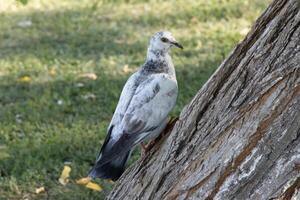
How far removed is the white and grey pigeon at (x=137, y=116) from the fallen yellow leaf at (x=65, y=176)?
1.62 m

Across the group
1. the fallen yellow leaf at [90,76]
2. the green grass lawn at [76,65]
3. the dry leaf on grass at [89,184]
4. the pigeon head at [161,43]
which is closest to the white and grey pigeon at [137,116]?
the pigeon head at [161,43]

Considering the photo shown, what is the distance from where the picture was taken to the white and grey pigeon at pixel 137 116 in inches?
138

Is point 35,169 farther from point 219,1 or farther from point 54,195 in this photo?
point 219,1

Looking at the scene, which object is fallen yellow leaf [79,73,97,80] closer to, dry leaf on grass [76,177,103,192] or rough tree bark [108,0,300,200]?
dry leaf on grass [76,177,103,192]

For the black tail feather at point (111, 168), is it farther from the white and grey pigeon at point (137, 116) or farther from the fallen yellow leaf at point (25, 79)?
the fallen yellow leaf at point (25, 79)

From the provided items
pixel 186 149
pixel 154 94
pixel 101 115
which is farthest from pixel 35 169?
pixel 186 149

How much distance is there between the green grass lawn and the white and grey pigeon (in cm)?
156

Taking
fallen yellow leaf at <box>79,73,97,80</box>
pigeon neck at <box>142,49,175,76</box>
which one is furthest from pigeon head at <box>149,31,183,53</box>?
fallen yellow leaf at <box>79,73,97,80</box>

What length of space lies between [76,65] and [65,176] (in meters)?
2.28

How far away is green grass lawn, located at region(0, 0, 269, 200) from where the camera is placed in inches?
217

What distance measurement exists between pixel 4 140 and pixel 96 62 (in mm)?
1832

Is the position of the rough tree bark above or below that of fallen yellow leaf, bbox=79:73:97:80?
above

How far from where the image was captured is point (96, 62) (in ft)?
24.4

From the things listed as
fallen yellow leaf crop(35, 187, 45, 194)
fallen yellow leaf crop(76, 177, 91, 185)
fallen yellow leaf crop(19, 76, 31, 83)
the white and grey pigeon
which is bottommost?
fallen yellow leaf crop(35, 187, 45, 194)
